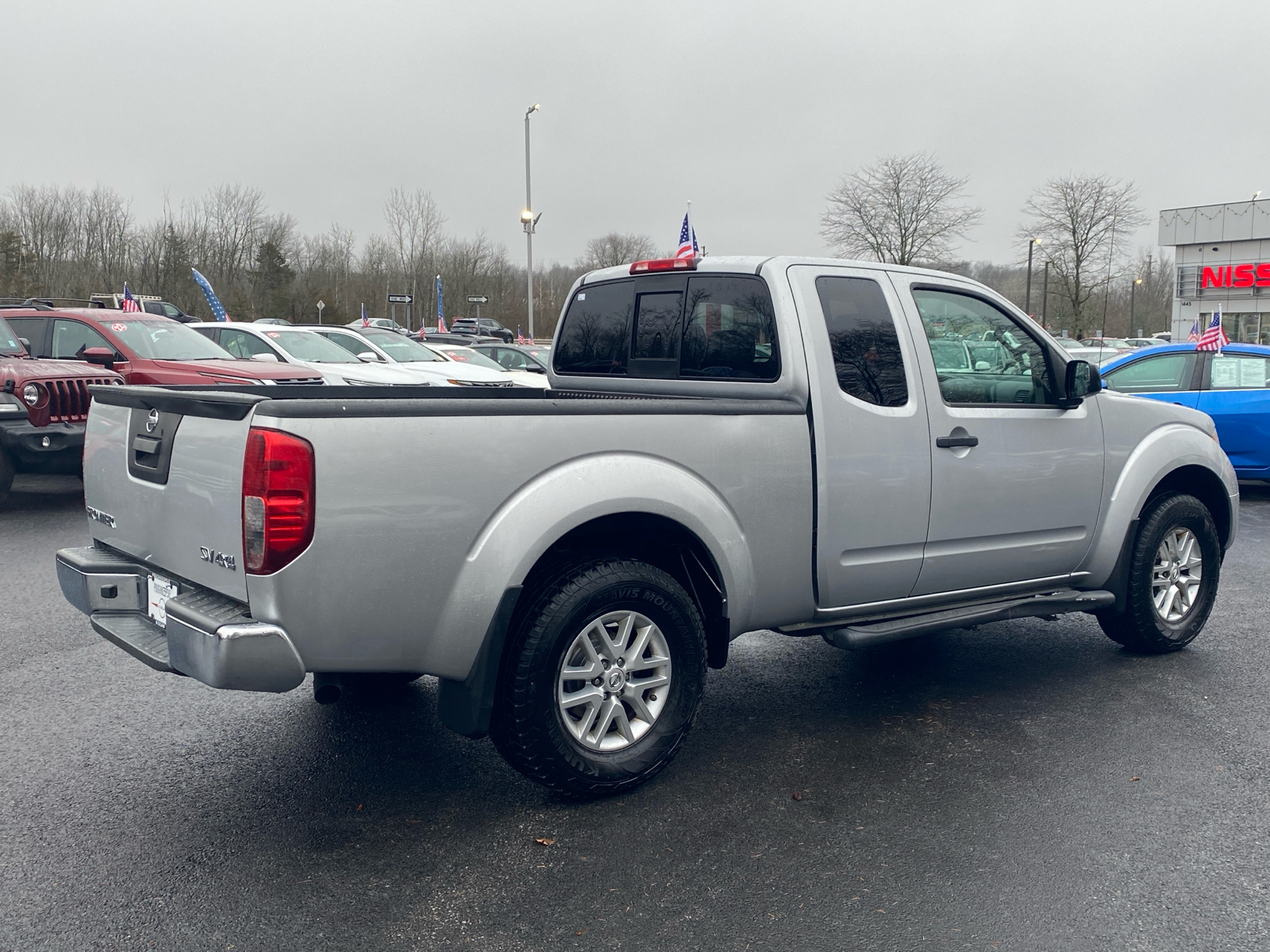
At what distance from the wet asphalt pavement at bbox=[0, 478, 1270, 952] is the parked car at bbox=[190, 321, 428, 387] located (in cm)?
919

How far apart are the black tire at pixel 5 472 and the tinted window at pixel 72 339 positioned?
193 cm

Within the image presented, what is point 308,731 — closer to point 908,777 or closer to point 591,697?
point 591,697

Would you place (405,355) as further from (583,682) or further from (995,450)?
(583,682)

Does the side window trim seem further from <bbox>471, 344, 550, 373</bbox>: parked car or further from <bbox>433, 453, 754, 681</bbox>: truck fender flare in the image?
<bbox>471, 344, 550, 373</bbox>: parked car

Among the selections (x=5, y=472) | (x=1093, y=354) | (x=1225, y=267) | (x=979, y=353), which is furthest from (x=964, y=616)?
(x=1225, y=267)

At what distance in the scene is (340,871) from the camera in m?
3.08

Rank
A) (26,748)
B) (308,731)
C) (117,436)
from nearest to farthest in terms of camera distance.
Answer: (117,436)
(26,748)
(308,731)

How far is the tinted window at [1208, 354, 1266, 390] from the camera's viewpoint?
10469mm

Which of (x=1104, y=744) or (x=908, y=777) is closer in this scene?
(x=908, y=777)

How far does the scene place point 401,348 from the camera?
687 inches

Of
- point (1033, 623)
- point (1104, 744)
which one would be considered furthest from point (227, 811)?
point (1033, 623)

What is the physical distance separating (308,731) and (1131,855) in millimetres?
3123

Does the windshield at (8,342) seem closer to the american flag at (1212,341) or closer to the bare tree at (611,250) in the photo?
the american flag at (1212,341)

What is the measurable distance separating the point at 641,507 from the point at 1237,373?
31.3 feet
